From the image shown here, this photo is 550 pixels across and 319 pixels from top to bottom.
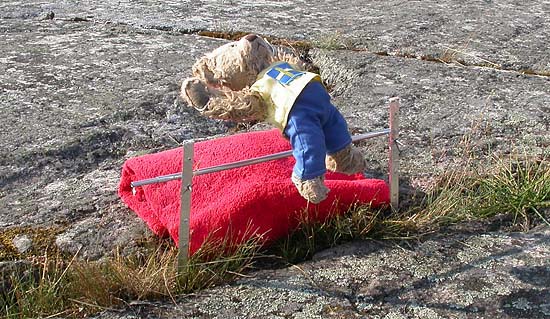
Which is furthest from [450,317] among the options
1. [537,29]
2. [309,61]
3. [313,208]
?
[537,29]

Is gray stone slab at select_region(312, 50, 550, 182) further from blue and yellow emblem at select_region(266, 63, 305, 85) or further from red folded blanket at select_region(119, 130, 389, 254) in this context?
blue and yellow emblem at select_region(266, 63, 305, 85)

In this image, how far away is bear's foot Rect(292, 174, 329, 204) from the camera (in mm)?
1691

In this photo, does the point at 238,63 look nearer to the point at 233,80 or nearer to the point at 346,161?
the point at 233,80

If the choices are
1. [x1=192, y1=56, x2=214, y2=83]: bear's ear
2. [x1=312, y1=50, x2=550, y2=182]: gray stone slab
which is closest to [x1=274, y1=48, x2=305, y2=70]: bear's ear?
[x1=192, y1=56, x2=214, y2=83]: bear's ear

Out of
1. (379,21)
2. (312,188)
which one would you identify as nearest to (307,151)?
(312,188)

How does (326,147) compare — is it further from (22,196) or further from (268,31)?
(268,31)

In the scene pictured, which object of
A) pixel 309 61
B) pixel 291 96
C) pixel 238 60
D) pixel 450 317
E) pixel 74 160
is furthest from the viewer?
pixel 309 61

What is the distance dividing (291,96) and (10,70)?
1.67 meters

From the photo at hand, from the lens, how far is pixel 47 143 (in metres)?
2.36

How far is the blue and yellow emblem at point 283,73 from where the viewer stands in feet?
5.76

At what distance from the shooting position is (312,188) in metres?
1.69

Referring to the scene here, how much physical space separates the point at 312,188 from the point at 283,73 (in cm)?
30

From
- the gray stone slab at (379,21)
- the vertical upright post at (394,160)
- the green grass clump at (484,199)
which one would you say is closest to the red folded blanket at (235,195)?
the vertical upright post at (394,160)

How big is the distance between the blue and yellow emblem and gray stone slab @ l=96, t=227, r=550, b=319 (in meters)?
0.43
